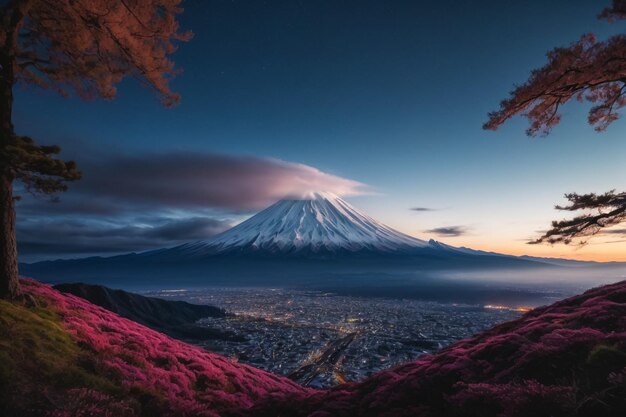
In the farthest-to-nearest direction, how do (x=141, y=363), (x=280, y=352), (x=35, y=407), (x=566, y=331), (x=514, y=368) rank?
(x=280, y=352) → (x=141, y=363) → (x=566, y=331) → (x=514, y=368) → (x=35, y=407)

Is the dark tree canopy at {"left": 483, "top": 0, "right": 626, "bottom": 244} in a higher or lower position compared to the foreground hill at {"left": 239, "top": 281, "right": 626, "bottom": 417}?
higher

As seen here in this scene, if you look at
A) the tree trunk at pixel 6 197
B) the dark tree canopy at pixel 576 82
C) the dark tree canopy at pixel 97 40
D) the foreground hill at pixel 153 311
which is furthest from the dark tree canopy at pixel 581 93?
the foreground hill at pixel 153 311

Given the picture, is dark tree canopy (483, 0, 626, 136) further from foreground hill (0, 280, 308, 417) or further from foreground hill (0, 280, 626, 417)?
foreground hill (0, 280, 308, 417)

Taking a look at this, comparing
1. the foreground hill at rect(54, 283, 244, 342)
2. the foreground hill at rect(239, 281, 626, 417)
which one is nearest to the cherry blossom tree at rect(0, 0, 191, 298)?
the foreground hill at rect(239, 281, 626, 417)

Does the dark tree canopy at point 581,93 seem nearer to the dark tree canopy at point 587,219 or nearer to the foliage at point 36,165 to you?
the dark tree canopy at point 587,219

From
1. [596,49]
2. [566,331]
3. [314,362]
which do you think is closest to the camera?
[566,331]

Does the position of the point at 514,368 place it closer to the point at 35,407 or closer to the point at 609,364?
the point at 609,364

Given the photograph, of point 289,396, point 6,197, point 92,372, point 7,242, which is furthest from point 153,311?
point 92,372

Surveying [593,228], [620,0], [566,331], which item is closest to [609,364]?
[566,331]
